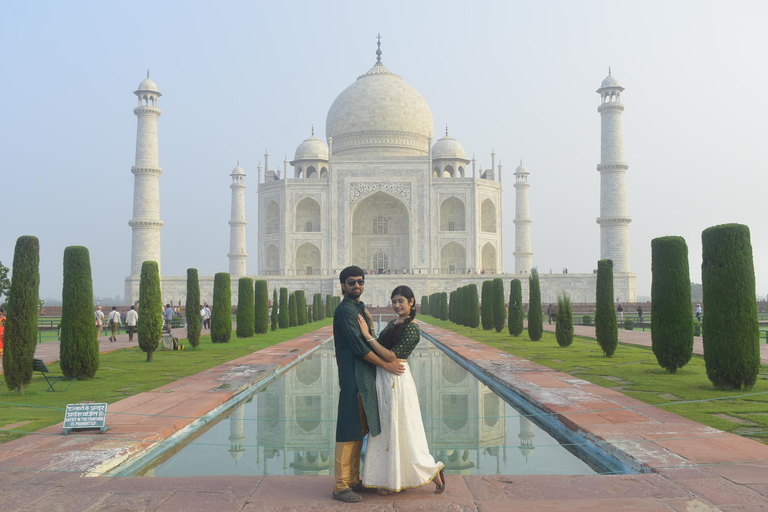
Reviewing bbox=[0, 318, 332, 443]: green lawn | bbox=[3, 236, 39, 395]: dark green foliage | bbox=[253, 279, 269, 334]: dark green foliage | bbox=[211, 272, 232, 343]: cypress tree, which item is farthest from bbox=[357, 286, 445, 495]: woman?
bbox=[253, 279, 269, 334]: dark green foliage

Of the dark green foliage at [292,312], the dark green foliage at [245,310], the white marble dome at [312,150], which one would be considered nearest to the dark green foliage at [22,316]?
the dark green foliage at [245,310]

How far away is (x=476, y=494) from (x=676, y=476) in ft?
2.93

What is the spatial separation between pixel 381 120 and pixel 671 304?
26.9 meters

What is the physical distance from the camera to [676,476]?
2850 millimetres

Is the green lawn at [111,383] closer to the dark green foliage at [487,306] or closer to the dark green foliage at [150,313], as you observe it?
the dark green foliage at [150,313]

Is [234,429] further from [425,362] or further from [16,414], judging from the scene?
[425,362]

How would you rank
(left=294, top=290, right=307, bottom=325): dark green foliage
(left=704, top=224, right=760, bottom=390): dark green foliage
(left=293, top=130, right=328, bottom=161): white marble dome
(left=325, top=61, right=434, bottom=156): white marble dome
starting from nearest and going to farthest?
(left=704, top=224, right=760, bottom=390): dark green foliage
(left=294, top=290, right=307, bottom=325): dark green foliage
(left=325, top=61, right=434, bottom=156): white marble dome
(left=293, top=130, right=328, bottom=161): white marble dome

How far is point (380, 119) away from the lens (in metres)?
32.7

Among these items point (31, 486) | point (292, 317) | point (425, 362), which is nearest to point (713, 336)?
point (425, 362)

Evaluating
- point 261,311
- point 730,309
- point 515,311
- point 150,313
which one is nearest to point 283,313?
point 261,311

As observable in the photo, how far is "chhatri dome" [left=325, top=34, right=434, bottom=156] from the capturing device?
107 feet

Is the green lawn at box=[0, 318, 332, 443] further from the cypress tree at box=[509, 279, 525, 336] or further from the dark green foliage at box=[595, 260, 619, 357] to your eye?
the cypress tree at box=[509, 279, 525, 336]

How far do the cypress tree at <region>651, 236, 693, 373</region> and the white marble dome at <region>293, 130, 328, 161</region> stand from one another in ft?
92.1

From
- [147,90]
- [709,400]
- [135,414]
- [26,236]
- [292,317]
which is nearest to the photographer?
[135,414]
